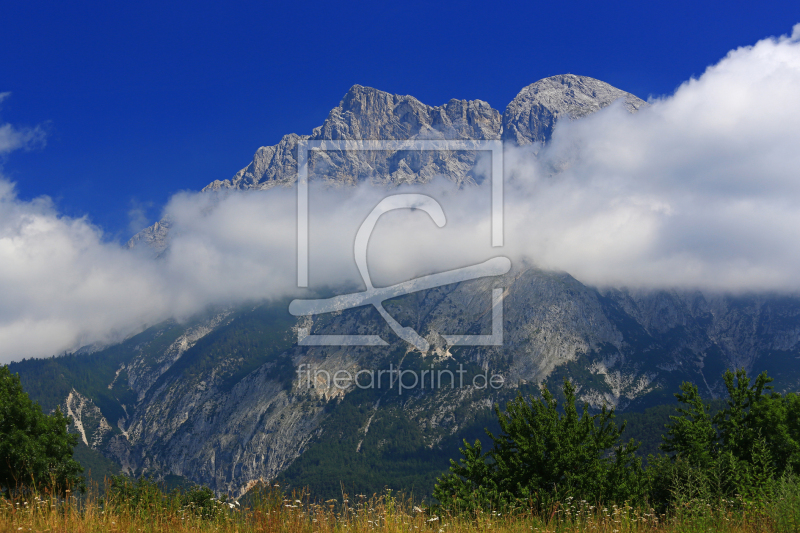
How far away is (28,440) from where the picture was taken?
3139 cm

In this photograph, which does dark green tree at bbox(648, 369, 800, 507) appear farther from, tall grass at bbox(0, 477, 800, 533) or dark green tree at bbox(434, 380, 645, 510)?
tall grass at bbox(0, 477, 800, 533)

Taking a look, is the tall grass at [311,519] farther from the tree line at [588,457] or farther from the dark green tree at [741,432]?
the dark green tree at [741,432]

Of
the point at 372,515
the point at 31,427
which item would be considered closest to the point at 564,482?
the point at 372,515

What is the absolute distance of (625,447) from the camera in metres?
32.8

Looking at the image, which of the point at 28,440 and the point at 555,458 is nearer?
the point at 555,458

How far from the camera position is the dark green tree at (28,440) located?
99.3ft

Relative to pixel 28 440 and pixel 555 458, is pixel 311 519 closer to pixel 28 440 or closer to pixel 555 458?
pixel 555 458

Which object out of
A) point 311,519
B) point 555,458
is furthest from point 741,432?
point 311,519

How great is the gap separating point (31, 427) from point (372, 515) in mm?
34743

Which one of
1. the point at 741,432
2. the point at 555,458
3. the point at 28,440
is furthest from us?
the point at 741,432

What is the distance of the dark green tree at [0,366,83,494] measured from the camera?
30.3 metres

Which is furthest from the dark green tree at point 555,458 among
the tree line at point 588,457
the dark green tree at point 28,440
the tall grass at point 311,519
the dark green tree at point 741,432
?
the dark green tree at point 28,440

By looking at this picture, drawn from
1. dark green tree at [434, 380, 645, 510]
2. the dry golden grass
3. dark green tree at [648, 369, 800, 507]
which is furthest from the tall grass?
dark green tree at [648, 369, 800, 507]

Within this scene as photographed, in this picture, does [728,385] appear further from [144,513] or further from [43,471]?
[43,471]
